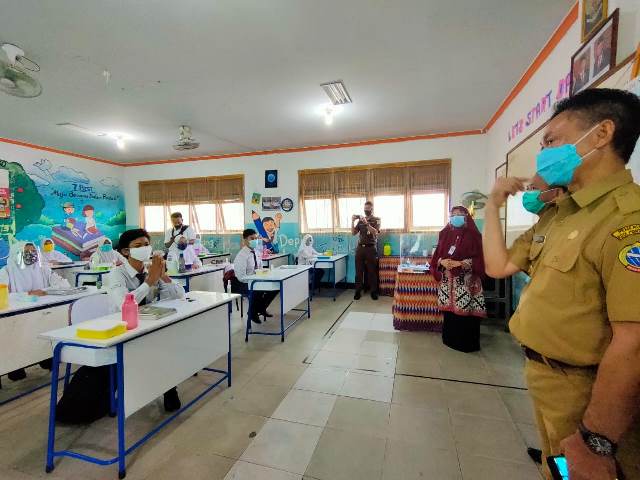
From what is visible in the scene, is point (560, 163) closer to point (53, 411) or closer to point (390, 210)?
point (53, 411)

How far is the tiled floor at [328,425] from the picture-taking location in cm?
165

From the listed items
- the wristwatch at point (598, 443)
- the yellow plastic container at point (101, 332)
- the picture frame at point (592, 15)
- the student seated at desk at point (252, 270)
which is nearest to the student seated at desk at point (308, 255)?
the student seated at desk at point (252, 270)

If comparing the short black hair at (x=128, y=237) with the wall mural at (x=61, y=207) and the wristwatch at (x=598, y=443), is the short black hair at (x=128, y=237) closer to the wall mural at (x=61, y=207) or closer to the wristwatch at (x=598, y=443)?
the wristwatch at (x=598, y=443)

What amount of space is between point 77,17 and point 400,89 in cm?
332

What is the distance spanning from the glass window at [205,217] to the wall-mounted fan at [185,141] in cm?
246

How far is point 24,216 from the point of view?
5867mm

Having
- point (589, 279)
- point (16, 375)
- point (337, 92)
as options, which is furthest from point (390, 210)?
point (16, 375)

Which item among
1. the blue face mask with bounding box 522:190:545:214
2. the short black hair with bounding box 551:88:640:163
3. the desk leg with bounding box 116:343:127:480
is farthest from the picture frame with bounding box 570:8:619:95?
the desk leg with bounding box 116:343:127:480

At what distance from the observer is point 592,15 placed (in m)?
2.02

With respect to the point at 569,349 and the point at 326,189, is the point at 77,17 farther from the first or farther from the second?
the point at 326,189

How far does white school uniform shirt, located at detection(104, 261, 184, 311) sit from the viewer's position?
2260 mm

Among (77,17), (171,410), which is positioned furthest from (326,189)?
(171,410)

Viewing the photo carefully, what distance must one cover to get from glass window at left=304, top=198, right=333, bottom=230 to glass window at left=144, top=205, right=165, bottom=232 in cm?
411

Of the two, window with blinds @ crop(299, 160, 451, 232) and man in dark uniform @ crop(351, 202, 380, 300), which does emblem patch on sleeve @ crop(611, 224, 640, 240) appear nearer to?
man in dark uniform @ crop(351, 202, 380, 300)
